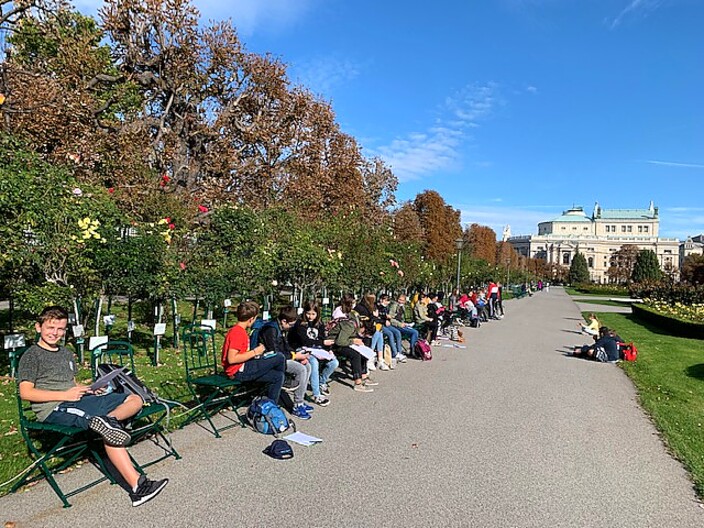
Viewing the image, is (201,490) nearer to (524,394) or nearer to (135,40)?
(524,394)

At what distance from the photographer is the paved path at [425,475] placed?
374 cm

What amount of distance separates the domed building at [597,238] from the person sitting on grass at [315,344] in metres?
128

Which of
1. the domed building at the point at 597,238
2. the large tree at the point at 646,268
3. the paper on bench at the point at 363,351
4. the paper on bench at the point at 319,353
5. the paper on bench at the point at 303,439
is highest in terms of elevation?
the domed building at the point at 597,238

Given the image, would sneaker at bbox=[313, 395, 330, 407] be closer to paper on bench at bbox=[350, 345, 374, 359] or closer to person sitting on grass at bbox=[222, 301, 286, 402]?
person sitting on grass at bbox=[222, 301, 286, 402]

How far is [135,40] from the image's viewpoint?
55.4 ft

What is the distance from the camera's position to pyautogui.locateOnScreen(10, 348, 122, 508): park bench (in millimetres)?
3857

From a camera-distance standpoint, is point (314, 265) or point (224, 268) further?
point (314, 265)

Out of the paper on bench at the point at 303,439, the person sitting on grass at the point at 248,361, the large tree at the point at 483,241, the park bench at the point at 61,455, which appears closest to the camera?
the park bench at the point at 61,455

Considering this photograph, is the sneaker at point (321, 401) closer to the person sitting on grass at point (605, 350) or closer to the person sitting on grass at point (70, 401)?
the person sitting on grass at point (70, 401)

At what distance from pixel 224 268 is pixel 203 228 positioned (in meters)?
2.79

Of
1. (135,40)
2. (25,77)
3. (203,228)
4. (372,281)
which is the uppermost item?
(135,40)

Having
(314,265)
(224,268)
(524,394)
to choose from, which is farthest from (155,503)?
(314,265)

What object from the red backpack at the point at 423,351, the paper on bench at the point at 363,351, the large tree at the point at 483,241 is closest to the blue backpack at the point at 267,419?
the paper on bench at the point at 363,351

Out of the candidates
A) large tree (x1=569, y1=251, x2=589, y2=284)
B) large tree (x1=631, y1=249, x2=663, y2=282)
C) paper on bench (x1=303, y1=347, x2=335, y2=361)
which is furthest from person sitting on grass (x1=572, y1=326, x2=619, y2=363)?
large tree (x1=569, y1=251, x2=589, y2=284)
